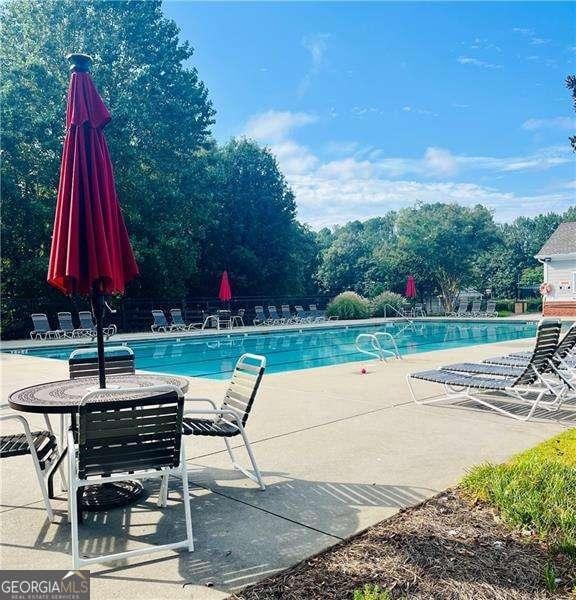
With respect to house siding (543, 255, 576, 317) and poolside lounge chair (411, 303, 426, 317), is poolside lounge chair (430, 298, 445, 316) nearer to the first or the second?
poolside lounge chair (411, 303, 426, 317)

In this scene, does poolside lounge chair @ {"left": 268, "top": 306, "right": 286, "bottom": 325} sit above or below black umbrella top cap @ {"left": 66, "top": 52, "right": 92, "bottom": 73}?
below

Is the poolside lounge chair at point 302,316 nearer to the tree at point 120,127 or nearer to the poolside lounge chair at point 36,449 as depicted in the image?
the tree at point 120,127

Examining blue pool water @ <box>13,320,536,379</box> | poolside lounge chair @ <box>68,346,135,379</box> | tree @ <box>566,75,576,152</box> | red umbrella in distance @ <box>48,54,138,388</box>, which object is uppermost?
tree @ <box>566,75,576,152</box>

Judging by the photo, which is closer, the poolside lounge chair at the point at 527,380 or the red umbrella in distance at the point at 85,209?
the red umbrella in distance at the point at 85,209

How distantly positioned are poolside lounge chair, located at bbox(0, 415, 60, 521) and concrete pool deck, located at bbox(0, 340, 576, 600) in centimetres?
20

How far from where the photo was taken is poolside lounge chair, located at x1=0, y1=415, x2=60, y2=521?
311 centimetres

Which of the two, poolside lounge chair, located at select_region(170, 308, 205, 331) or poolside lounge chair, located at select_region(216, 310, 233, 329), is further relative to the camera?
poolside lounge chair, located at select_region(216, 310, 233, 329)

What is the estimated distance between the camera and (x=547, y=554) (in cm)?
267

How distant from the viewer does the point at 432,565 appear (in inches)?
102

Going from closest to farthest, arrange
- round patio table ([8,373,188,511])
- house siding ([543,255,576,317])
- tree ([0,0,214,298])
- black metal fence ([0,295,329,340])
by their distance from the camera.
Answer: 1. round patio table ([8,373,188,511])
2. black metal fence ([0,295,329,340])
3. tree ([0,0,214,298])
4. house siding ([543,255,576,317])

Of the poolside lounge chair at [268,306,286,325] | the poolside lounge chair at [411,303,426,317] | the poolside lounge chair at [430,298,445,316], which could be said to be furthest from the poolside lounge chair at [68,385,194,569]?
the poolside lounge chair at [430,298,445,316]

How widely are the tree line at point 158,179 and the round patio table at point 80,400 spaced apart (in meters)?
16.5

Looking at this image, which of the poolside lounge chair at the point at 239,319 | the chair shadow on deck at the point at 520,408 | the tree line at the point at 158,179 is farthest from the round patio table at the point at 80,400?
the poolside lounge chair at the point at 239,319

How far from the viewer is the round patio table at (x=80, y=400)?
3.03 m
